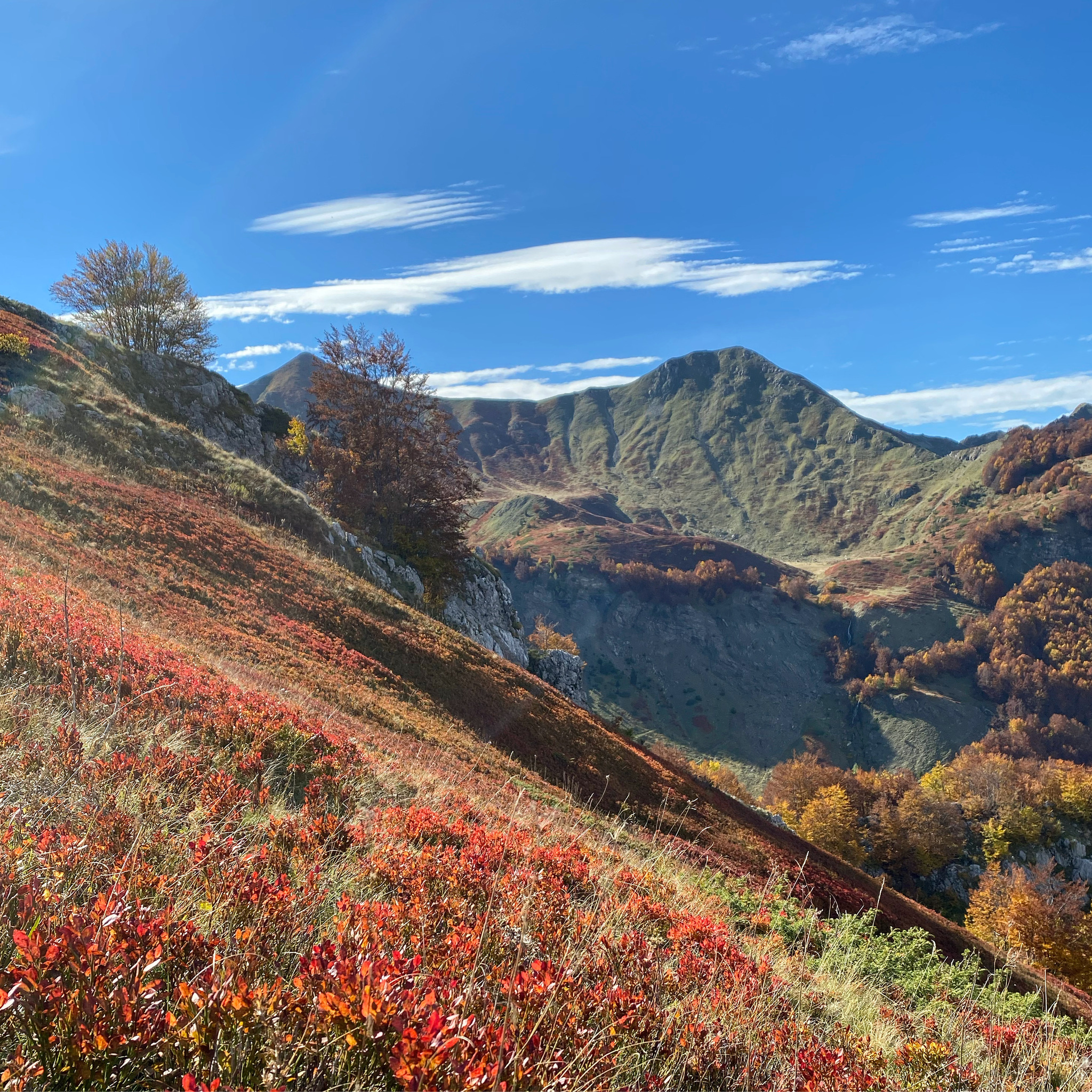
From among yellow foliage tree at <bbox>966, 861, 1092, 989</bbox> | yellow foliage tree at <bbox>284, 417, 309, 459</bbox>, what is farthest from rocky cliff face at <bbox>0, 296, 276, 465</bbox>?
yellow foliage tree at <bbox>966, 861, 1092, 989</bbox>

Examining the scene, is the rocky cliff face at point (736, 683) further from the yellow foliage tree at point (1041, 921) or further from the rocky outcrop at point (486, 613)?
the rocky outcrop at point (486, 613)

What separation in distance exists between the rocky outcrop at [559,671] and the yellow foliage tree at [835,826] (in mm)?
30009

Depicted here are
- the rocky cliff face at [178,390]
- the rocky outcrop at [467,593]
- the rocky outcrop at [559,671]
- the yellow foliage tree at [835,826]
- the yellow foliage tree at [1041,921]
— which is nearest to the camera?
the rocky outcrop at [467,593]

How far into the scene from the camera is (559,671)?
3906 centimetres

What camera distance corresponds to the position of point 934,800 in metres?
56.5

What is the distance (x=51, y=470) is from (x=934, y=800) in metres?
69.8

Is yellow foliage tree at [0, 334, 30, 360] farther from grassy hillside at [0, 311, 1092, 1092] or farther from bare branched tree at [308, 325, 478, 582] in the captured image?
grassy hillside at [0, 311, 1092, 1092]

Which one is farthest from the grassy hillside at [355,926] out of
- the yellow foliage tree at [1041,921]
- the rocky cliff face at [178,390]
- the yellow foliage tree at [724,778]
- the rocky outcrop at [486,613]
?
the yellow foliage tree at [724,778]

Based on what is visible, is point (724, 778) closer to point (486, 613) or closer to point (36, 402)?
point (486, 613)

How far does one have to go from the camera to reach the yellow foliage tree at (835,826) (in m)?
53.9

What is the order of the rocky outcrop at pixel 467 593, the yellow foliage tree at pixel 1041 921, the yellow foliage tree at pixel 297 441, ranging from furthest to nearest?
the yellow foliage tree at pixel 297 441, the yellow foliage tree at pixel 1041 921, the rocky outcrop at pixel 467 593

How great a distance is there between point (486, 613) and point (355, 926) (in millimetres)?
36197

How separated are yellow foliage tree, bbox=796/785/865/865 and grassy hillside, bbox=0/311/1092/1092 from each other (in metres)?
49.5

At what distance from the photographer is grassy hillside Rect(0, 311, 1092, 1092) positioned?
2.08m
